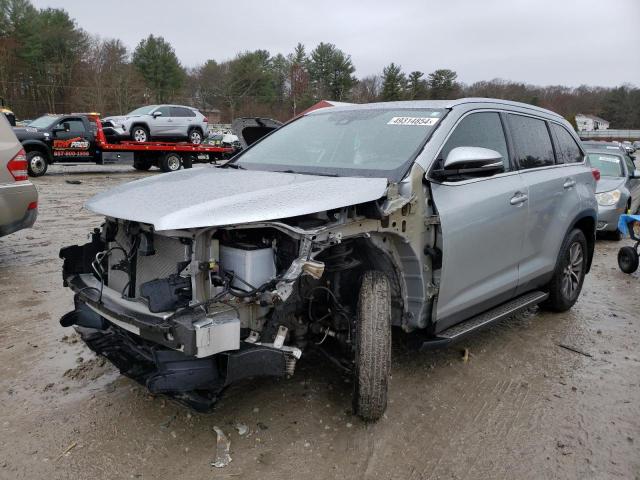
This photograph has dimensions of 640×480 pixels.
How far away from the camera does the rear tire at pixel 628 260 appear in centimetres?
663

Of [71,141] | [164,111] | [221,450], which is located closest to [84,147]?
[71,141]

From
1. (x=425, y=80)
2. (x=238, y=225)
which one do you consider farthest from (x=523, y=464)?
(x=425, y=80)

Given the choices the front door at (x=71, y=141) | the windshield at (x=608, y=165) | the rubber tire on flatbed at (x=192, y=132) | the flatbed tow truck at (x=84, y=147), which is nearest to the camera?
the windshield at (x=608, y=165)

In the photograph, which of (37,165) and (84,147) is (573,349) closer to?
(37,165)

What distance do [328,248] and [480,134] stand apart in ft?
5.19

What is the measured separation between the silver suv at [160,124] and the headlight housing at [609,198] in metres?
15.9

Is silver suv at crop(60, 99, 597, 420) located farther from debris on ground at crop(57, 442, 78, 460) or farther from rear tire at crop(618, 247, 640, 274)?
rear tire at crop(618, 247, 640, 274)

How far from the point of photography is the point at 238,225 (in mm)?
2439

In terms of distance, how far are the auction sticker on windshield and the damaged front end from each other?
0.53 metres

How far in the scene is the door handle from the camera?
3.75 meters

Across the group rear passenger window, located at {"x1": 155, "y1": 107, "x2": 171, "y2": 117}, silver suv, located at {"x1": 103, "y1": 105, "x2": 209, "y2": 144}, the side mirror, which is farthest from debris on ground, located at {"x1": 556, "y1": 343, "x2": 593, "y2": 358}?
rear passenger window, located at {"x1": 155, "y1": 107, "x2": 171, "y2": 117}

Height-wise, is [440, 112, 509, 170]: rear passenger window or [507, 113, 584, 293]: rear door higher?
[440, 112, 509, 170]: rear passenger window

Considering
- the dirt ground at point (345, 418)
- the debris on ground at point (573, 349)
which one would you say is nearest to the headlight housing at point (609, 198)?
the dirt ground at point (345, 418)

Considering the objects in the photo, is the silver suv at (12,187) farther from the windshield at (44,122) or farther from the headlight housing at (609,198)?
A: the windshield at (44,122)
